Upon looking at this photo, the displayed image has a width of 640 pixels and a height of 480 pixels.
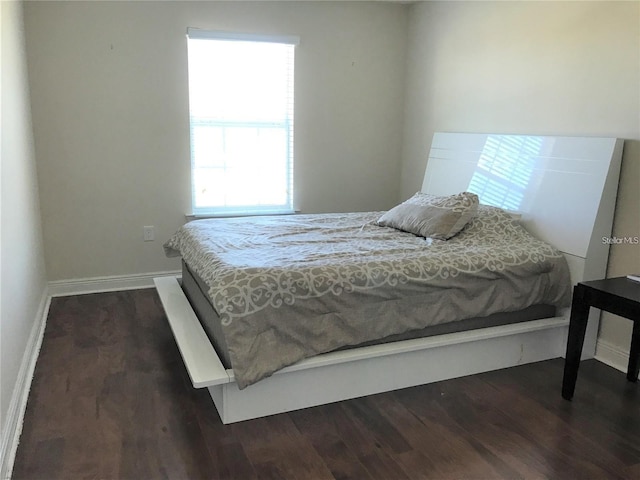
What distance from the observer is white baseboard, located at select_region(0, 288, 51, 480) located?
1.93 metres

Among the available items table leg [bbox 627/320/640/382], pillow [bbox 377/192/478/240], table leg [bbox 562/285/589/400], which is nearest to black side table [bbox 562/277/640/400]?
table leg [bbox 562/285/589/400]

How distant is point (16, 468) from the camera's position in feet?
6.42

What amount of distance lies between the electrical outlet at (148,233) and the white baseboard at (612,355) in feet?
10.7

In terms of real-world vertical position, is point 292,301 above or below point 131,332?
above

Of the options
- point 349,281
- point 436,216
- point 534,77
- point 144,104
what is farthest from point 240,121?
point 349,281

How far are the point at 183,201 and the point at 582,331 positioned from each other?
3.06 metres

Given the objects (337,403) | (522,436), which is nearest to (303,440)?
(337,403)

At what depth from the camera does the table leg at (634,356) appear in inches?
107

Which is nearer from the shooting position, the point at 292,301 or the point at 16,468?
the point at 16,468

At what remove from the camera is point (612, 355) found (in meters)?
2.96

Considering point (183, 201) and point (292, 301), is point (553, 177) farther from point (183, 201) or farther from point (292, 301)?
point (183, 201)

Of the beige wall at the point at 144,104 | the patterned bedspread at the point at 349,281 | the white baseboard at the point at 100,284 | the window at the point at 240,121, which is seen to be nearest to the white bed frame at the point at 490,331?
the patterned bedspread at the point at 349,281

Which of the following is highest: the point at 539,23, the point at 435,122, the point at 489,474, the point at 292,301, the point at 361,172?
the point at 539,23

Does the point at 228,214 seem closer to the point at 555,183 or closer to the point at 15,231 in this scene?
the point at 15,231
